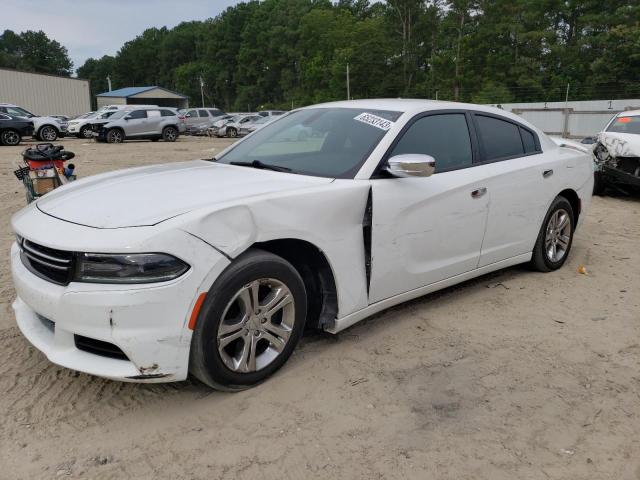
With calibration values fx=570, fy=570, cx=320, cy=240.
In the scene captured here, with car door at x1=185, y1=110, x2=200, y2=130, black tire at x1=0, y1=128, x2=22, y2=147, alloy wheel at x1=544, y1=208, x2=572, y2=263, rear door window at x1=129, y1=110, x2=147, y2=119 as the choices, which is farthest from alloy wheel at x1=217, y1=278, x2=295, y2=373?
car door at x1=185, y1=110, x2=200, y2=130

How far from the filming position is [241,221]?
9.42ft

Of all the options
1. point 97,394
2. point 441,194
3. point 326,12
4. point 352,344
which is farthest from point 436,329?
point 326,12

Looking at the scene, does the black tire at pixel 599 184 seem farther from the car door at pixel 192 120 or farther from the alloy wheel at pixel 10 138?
the car door at pixel 192 120

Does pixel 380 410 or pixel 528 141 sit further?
pixel 528 141

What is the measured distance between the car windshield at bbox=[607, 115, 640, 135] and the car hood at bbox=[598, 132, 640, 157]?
0.19 m

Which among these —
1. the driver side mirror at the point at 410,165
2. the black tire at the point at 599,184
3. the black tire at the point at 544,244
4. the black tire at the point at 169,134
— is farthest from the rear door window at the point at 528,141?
the black tire at the point at 169,134

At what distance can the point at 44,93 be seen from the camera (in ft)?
146

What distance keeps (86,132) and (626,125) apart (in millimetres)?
24410

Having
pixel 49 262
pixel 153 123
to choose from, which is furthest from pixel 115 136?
pixel 49 262

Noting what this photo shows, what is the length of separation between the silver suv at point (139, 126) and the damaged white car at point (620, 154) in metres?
20.9

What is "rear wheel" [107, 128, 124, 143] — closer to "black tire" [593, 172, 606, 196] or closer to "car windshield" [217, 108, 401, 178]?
"black tire" [593, 172, 606, 196]

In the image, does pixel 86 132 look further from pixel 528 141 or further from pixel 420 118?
pixel 420 118

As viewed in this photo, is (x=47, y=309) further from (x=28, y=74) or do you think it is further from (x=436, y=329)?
A: (x=28, y=74)

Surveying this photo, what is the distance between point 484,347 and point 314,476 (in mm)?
1687
